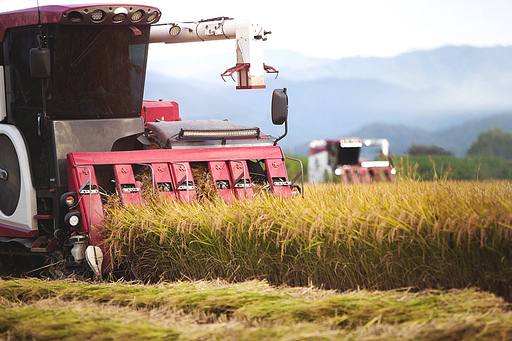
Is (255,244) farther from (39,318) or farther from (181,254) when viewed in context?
(39,318)

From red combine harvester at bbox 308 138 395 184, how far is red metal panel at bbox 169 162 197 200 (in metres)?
10.1

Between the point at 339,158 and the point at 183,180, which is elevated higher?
the point at 183,180

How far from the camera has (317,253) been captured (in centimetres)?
509

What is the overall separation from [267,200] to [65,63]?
2534mm

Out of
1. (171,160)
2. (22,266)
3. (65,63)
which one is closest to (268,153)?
(171,160)

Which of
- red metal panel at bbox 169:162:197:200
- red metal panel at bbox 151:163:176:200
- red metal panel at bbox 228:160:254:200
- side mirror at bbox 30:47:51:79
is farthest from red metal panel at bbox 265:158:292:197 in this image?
Result: side mirror at bbox 30:47:51:79

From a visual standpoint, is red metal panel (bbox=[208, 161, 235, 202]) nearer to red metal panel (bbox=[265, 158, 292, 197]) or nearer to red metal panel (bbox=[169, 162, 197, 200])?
red metal panel (bbox=[169, 162, 197, 200])

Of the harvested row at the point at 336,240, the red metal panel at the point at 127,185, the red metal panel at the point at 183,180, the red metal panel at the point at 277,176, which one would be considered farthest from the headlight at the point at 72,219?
the red metal panel at the point at 277,176

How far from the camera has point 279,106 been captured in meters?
7.36

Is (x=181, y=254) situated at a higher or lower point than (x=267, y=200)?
lower

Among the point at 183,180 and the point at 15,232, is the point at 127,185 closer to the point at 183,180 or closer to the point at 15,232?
the point at 183,180

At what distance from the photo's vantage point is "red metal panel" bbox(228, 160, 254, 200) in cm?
714

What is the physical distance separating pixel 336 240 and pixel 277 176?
8.14 feet

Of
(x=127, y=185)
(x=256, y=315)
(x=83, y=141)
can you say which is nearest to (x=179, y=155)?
(x=127, y=185)
